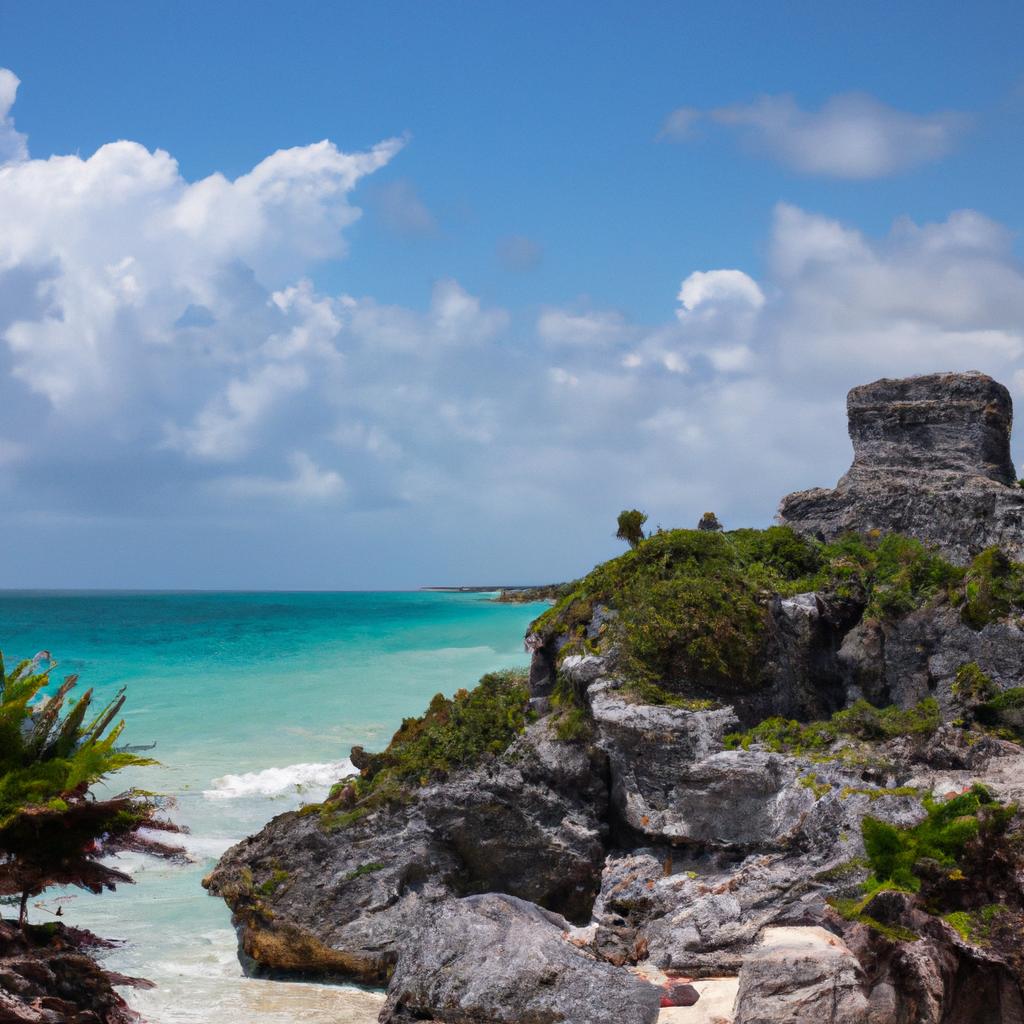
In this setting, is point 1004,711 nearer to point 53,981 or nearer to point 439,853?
point 439,853

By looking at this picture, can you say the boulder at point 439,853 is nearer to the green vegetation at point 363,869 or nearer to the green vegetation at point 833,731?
the green vegetation at point 363,869

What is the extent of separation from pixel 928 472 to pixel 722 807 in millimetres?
11576

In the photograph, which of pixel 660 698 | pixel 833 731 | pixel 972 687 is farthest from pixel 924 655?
pixel 660 698

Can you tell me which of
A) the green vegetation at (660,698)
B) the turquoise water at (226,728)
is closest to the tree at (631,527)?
the green vegetation at (660,698)

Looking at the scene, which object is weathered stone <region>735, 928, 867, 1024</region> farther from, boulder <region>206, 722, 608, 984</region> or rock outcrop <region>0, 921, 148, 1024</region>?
boulder <region>206, 722, 608, 984</region>

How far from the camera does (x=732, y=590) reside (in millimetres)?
16234

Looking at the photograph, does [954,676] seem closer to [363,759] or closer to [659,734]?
[659,734]

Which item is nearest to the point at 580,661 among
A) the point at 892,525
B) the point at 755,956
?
the point at 755,956

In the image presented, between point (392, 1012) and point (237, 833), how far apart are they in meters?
10.5

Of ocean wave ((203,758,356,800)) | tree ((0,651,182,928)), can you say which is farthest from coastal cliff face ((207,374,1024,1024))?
ocean wave ((203,758,356,800))

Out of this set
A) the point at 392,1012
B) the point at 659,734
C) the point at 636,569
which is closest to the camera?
the point at 392,1012

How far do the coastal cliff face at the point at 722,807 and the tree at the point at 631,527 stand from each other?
5.96 ft

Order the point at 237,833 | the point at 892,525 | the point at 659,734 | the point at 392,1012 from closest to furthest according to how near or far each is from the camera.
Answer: the point at 392,1012
the point at 659,734
the point at 237,833
the point at 892,525

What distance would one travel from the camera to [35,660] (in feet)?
23.0
